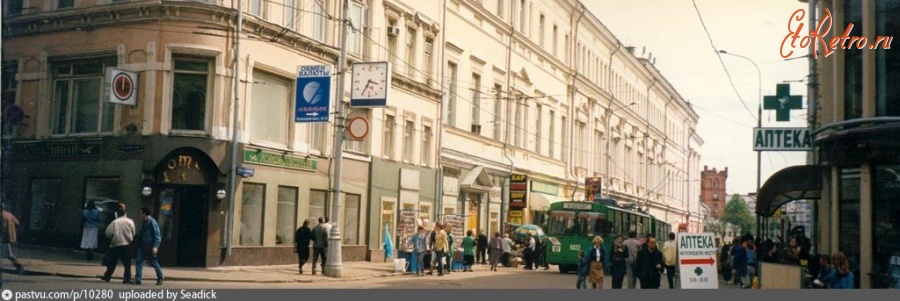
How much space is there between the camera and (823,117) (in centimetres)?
2462

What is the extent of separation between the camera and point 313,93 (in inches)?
1123

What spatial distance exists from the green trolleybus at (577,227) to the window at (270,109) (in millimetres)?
11796

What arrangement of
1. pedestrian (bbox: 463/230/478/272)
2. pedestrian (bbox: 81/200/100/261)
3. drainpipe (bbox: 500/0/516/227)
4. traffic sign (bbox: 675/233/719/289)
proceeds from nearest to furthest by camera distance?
traffic sign (bbox: 675/233/719/289)
pedestrian (bbox: 81/200/100/261)
pedestrian (bbox: 463/230/478/272)
drainpipe (bbox: 500/0/516/227)

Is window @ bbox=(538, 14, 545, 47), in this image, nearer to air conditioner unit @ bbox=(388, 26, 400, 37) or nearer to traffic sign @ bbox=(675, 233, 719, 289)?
air conditioner unit @ bbox=(388, 26, 400, 37)

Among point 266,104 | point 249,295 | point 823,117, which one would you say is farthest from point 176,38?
point 823,117

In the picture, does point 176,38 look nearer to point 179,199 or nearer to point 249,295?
point 179,199

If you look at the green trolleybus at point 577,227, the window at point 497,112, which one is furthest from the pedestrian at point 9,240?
the window at point 497,112

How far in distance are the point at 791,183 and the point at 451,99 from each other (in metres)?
18.6

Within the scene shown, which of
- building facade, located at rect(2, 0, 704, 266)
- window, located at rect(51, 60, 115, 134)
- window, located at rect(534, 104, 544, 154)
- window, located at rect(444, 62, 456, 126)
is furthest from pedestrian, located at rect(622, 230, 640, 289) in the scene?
window, located at rect(534, 104, 544, 154)

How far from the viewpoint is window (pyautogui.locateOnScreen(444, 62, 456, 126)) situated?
134ft

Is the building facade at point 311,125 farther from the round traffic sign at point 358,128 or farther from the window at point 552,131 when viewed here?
the round traffic sign at point 358,128

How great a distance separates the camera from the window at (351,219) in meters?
34.0

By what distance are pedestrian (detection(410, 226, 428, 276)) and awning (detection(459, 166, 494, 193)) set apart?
10.7 meters

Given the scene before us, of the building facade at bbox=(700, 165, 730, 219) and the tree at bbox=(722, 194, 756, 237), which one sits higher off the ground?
the building facade at bbox=(700, 165, 730, 219)
